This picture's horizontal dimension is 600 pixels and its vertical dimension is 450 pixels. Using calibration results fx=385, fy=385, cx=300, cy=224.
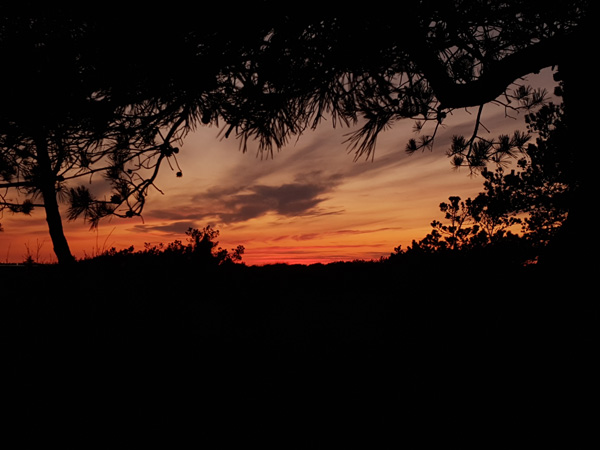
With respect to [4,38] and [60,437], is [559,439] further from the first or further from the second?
[4,38]

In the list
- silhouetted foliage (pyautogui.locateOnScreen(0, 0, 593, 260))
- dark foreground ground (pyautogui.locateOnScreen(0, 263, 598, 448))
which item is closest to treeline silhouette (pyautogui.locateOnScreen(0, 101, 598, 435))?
dark foreground ground (pyautogui.locateOnScreen(0, 263, 598, 448))

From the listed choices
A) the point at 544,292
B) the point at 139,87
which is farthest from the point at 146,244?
the point at 544,292

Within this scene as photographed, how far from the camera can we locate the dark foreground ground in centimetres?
235

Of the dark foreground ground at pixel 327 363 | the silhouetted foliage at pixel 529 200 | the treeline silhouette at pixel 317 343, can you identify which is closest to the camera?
the dark foreground ground at pixel 327 363

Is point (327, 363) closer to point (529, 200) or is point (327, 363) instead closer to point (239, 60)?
point (239, 60)

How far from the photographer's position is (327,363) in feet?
10.6

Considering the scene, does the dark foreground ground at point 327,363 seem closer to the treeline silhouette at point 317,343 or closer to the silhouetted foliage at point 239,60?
the treeline silhouette at point 317,343

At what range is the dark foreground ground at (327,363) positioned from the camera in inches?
92.4

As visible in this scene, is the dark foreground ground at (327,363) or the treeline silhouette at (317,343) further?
the treeline silhouette at (317,343)

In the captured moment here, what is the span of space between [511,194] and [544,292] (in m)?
5.56

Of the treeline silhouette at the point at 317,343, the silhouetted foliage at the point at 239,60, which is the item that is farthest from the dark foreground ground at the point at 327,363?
the silhouetted foliage at the point at 239,60

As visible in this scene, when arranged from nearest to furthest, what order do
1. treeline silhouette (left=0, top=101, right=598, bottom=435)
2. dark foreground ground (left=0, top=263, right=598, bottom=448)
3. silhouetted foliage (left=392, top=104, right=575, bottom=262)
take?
dark foreground ground (left=0, top=263, right=598, bottom=448) < treeline silhouette (left=0, top=101, right=598, bottom=435) < silhouetted foliage (left=392, top=104, right=575, bottom=262)

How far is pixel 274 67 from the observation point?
302 centimetres

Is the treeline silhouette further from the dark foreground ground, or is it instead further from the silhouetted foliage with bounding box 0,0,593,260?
the silhouetted foliage with bounding box 0,0,593,260
